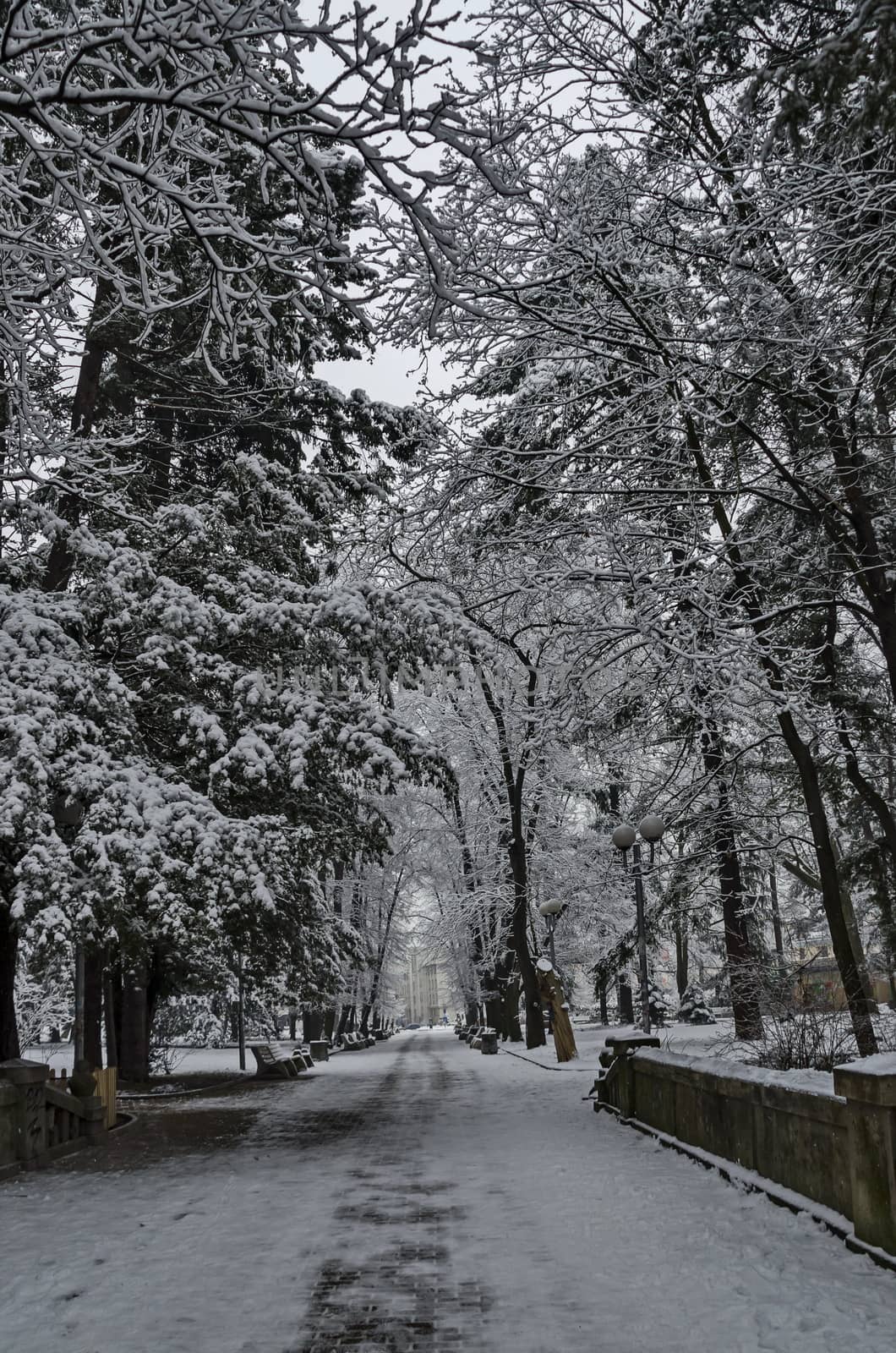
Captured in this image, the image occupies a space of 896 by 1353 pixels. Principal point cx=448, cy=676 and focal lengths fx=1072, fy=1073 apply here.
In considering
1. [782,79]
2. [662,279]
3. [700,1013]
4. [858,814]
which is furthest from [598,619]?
Result: [700,1013]

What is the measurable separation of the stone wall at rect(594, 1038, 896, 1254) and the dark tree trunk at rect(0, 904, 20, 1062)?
7662mm

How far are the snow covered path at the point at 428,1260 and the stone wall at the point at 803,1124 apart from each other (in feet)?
0.87

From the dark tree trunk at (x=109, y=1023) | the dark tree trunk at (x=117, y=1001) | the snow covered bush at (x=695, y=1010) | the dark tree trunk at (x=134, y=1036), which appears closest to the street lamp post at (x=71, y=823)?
the dark tree trunk at (x=117, y=1001)

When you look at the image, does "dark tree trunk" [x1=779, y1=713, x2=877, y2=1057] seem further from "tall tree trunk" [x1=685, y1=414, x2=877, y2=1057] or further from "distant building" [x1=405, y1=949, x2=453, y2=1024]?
"distant building" [x1=405, y1=949, x2=453, y2=1024]

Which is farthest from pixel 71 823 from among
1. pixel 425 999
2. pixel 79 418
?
pixel 425 999

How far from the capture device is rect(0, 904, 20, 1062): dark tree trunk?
12.9 metres

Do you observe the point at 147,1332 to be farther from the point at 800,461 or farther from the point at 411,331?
the point at 800,461

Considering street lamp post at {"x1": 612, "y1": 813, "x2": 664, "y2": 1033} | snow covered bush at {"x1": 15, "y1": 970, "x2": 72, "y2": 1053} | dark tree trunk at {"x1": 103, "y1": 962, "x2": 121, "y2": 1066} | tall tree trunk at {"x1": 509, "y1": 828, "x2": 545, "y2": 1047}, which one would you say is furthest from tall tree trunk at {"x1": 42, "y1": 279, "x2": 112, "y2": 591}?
snow covered bush at {"x1": 15, "y1": 970, "x2": 72, "y2": 1053}

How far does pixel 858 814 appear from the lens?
22047mm

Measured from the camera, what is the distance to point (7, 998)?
1329 cm

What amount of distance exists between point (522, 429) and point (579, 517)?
1.39 meters

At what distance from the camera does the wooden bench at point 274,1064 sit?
87.2ft

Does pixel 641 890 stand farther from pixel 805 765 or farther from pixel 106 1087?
pixel 106 1087

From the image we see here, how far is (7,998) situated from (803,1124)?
10123 mm
